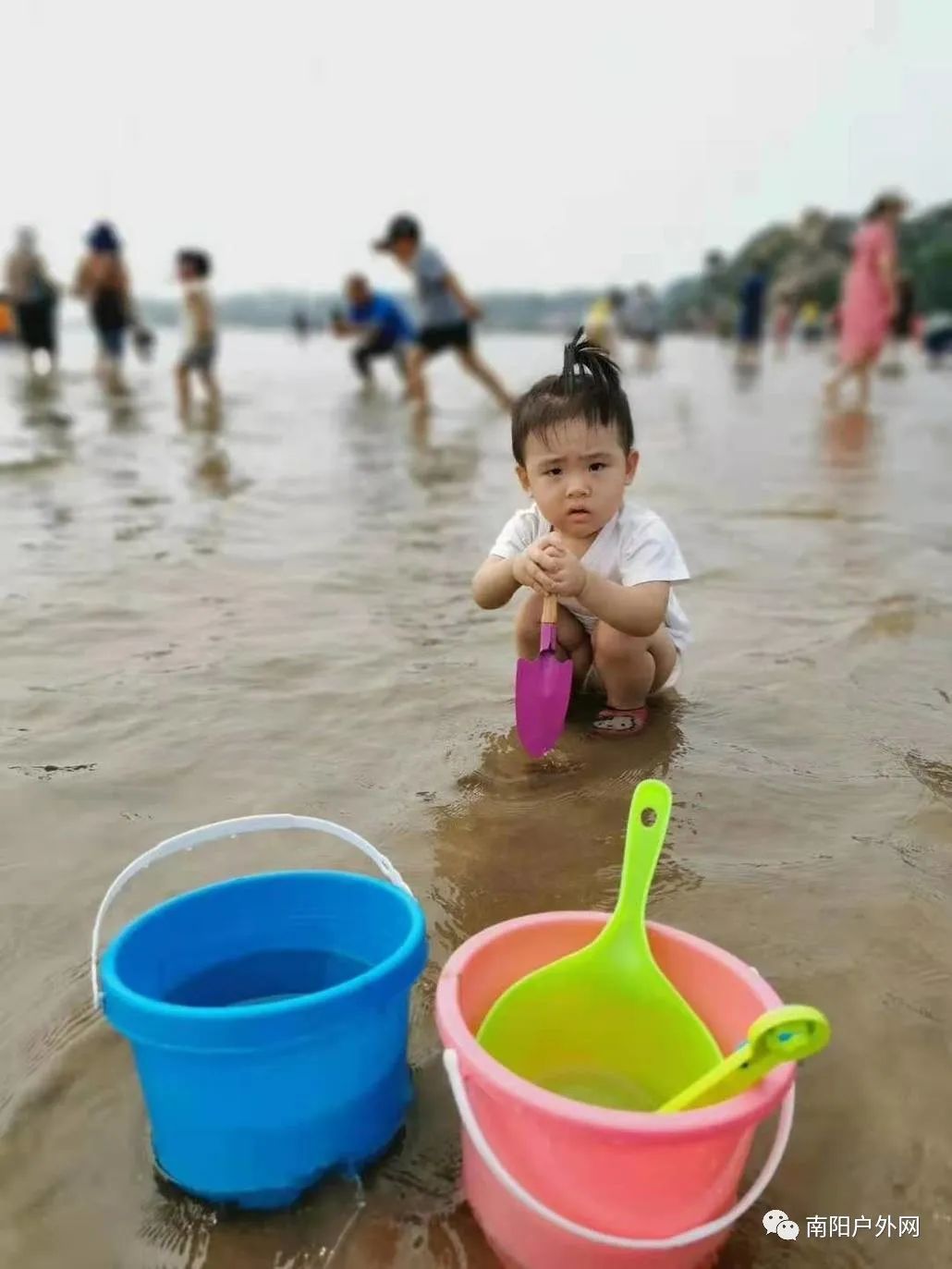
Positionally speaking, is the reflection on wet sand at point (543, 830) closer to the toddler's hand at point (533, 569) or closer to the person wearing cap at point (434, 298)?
the toddler's hand at point (533, 569)

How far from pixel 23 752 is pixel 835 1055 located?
5.75 feet

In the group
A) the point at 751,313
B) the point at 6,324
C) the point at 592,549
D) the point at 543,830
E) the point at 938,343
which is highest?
the point at 6,324

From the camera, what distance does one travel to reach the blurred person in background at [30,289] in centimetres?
1153

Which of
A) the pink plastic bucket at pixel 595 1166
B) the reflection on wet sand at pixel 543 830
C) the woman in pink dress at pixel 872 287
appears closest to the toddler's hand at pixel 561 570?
the reflection on wet sand at pixel 543 830

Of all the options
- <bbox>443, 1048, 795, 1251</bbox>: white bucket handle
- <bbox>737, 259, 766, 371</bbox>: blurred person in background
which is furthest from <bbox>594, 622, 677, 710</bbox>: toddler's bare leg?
<bbox>737, 259, 766, 371</bbox>: blurred person in background

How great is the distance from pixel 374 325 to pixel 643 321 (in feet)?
26.8

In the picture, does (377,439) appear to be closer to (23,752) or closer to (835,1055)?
(23,752)

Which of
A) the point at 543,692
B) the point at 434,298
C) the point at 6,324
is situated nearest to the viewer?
the point at 543,692

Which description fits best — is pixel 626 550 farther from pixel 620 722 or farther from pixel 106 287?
pixel 106 287

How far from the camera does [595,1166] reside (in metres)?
1.01

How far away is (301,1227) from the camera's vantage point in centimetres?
118

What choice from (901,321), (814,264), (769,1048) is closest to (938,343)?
(901,321)

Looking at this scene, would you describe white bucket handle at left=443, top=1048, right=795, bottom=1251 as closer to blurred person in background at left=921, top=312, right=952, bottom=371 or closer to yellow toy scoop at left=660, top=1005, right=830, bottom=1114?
yellow toy scoop at left=660, top=1005, right=830, bottom=1114

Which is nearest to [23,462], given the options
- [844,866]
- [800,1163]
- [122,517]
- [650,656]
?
[122,517]
